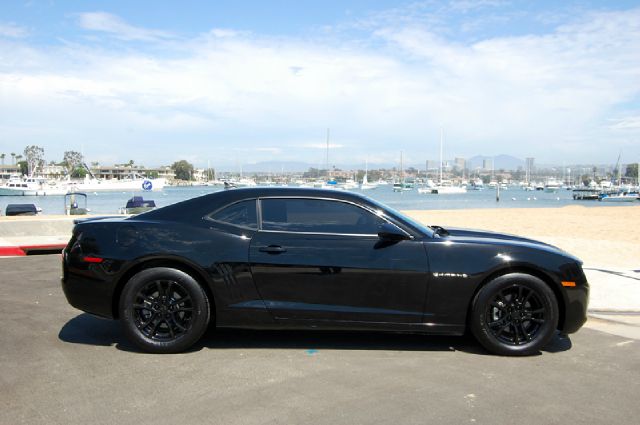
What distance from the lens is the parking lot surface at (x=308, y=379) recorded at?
142 inches

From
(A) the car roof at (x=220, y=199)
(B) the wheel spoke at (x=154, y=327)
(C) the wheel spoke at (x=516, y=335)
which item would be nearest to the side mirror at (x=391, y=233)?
(A) the car roof at (x=220, y=199)

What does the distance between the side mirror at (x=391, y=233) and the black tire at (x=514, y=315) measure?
0.84 m

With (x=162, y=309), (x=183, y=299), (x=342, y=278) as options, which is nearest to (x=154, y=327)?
(x=162, y=309)

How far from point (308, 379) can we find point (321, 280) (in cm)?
90

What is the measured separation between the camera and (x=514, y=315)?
16.1 feet

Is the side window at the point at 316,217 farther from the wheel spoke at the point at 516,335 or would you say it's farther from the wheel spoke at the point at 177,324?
the wheel spoke at the point at 516,335

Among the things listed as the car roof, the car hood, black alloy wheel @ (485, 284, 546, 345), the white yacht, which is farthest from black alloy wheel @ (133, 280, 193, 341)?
the white yacht

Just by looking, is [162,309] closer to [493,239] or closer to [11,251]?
[493,239]

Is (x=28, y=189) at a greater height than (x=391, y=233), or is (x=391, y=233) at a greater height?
(x=391, y=233)

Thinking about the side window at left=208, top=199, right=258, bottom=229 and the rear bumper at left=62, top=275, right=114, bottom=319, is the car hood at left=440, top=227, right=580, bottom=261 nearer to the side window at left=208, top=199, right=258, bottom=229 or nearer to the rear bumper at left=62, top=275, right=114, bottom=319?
the side window at left=208, top=199, right=258, bottom=229

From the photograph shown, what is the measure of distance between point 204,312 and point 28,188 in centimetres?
10382

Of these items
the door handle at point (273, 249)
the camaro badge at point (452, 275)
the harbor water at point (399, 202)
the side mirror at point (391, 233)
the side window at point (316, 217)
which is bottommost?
the harbor water at point (399, 202)

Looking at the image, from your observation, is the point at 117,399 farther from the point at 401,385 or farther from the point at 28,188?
the point at 28,188

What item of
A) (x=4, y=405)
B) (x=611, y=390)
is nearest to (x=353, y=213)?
(x=611, y=390)
